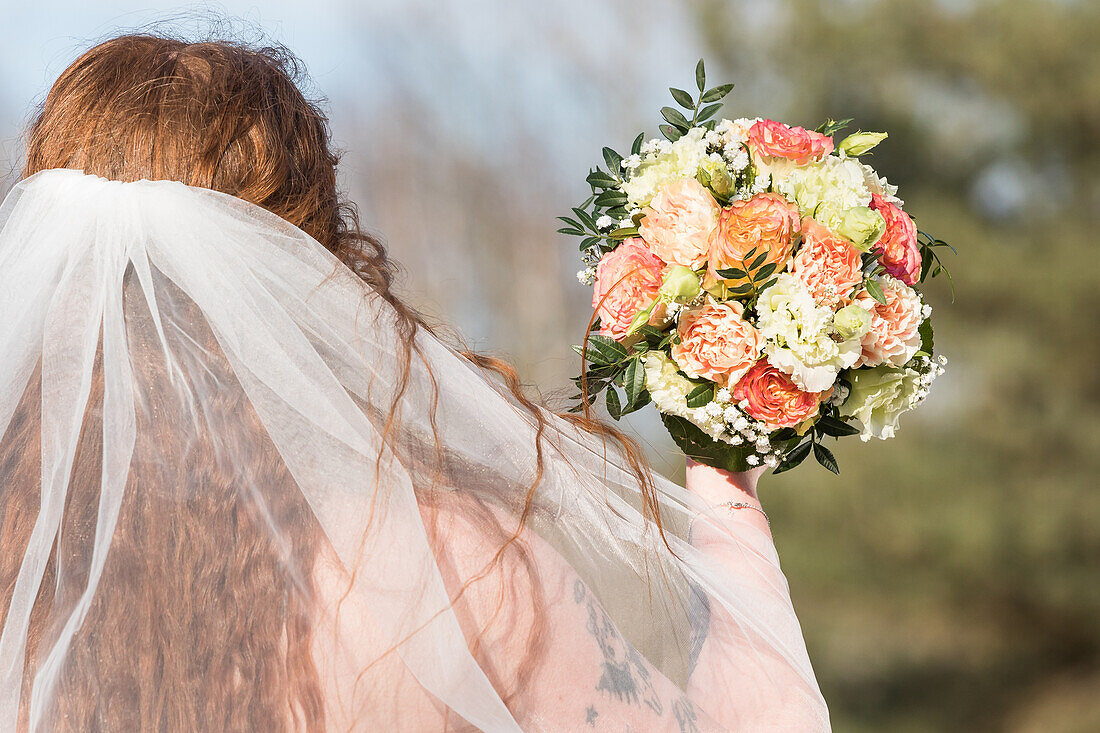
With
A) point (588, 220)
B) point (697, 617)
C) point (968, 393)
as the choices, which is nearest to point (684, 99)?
point (588, 220)

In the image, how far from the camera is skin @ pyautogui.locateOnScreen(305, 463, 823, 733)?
1.08 m

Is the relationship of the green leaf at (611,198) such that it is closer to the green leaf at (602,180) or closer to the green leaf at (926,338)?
the green leaf at (602,180)

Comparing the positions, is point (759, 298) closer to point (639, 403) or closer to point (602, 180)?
point (639, 403)

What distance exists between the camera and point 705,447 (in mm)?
1660

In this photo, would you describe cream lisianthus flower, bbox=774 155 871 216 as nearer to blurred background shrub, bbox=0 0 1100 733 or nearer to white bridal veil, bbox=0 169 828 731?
white bridal veil, bbox=0 169 828 731

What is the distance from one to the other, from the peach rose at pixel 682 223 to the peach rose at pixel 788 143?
0.13m

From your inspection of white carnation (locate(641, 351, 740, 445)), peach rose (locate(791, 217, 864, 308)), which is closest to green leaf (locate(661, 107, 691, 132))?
peach rose (locate(791, 217, 864, 308))

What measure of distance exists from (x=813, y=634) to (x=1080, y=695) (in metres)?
1.72

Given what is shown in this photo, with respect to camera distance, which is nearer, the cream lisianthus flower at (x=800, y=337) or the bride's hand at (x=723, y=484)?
the cream lisianthus flower at (x=800, y=337)

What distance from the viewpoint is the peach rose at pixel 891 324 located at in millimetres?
1569

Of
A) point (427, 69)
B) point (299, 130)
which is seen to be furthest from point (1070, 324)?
point (427, 69)

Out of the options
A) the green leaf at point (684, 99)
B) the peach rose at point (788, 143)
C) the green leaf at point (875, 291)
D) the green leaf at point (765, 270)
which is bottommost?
the green leaf at point (765, 270)

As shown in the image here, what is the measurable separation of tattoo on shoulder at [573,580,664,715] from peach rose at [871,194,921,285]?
0.81m

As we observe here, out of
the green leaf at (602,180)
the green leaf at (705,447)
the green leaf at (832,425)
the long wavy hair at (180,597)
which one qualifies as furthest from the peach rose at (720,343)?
the long wavy hair at (180,597)
